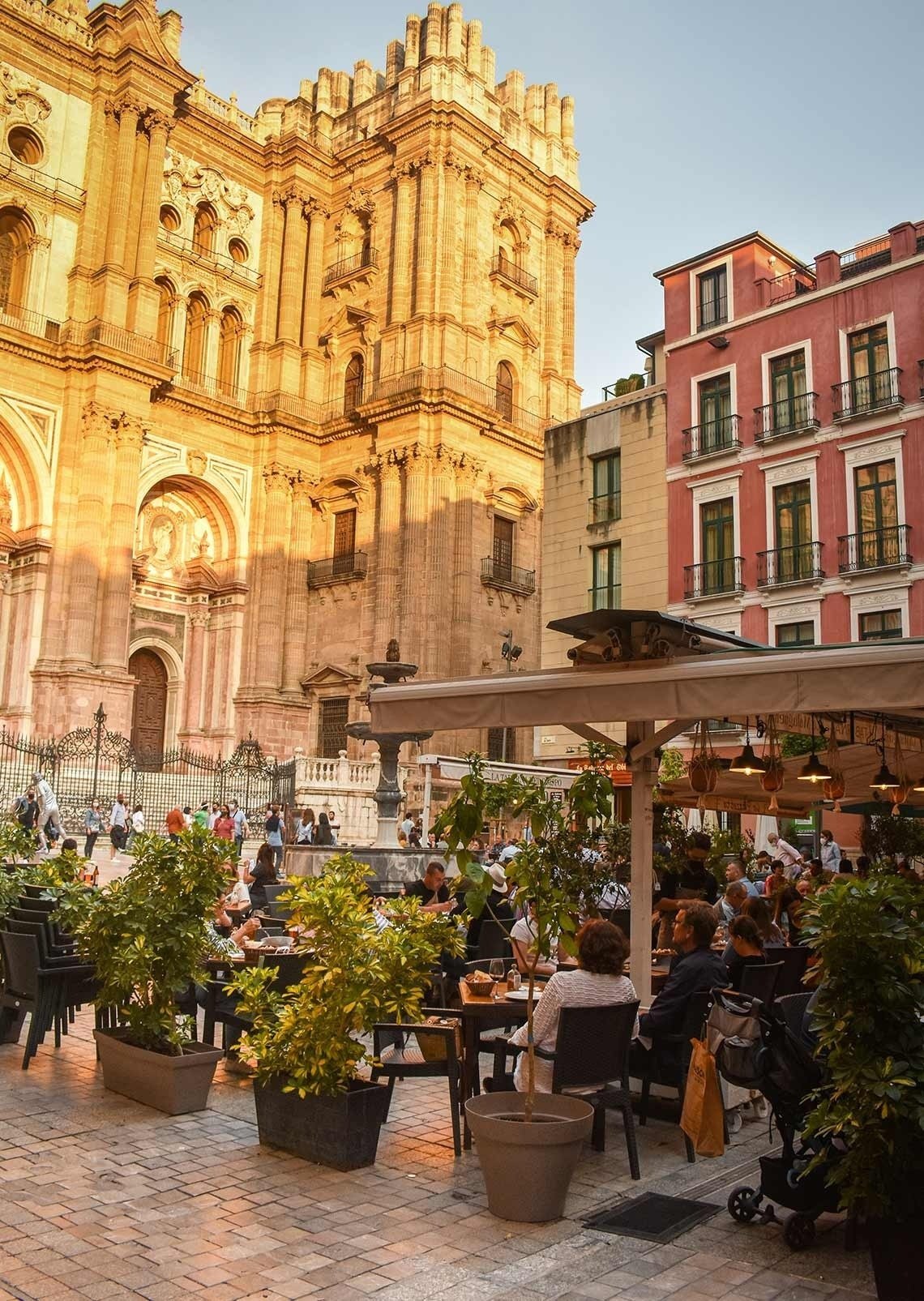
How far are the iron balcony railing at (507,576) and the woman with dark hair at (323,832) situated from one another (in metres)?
14.1

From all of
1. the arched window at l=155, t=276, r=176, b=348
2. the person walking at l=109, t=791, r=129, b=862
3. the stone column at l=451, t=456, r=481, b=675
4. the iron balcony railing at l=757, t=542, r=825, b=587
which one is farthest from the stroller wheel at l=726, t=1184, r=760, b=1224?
the arched window at l=155, t=276, r=176, b=348

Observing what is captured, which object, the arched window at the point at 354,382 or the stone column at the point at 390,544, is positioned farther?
the arched window at the point at 354,382

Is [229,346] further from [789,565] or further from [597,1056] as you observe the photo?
[597,1056]

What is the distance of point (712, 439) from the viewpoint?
85.7ft

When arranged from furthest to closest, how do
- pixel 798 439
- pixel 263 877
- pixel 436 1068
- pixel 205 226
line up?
pixel 205 226, pixel 798 439, pixel 263 877, pixel 436 1068

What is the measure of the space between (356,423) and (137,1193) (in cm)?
3488

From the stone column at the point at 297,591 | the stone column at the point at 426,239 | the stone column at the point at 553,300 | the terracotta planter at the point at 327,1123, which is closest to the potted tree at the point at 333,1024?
the terracotta planter at the point at 327,1123

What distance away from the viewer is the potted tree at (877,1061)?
414 cm

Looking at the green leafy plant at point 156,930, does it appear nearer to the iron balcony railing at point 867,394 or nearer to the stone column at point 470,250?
the iron balcony railing at point 867,394

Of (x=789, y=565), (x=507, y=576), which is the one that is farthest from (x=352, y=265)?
(x=789, y=565)

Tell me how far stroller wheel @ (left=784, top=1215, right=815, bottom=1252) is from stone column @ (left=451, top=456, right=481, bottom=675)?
3054 cm

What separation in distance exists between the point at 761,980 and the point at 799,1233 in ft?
7.46

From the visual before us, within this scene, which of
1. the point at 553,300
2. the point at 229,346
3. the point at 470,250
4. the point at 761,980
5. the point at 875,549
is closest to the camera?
the point at 761,980


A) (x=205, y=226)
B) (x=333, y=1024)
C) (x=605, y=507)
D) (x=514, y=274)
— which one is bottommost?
(x=333, y=1024)
